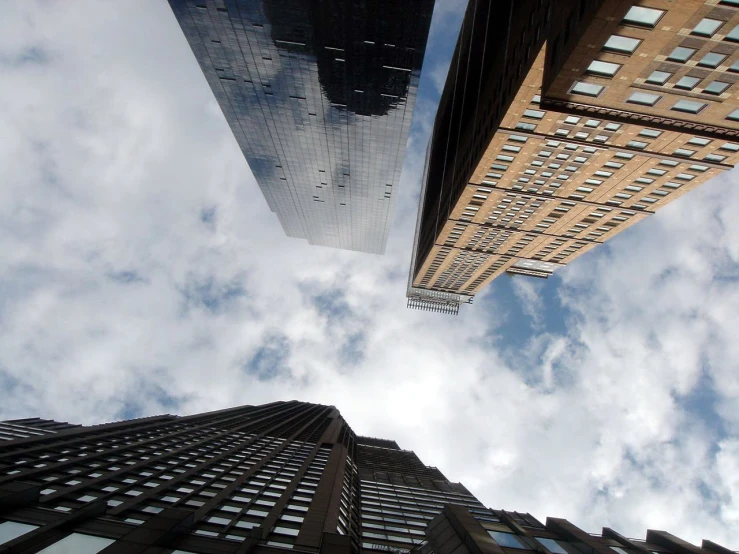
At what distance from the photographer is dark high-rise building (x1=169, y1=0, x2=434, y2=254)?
238 ft

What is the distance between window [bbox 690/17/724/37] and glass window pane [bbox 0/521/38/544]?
43.2m

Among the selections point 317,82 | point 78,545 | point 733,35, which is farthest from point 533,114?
point 317,82

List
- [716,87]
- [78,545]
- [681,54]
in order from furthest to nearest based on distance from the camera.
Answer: [716,87] < [681,54] < [78,545]

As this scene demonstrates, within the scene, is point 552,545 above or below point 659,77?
below

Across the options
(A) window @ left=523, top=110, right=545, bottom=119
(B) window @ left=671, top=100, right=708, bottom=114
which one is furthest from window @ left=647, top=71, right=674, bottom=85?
(A) window @ left=523, top=110, right=545, bottom=119

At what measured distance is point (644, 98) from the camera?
3569 cm

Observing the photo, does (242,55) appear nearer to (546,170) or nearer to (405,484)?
(546,170)

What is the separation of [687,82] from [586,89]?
679cm

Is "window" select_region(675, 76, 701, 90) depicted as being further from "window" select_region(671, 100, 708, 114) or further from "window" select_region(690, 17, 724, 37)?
"window" select_region(690, 17, 724, 37)

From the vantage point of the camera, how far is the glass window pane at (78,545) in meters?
16.1

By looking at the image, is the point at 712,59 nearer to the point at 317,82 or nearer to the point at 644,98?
the point at 644,98

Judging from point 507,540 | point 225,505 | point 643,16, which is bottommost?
point 225,505

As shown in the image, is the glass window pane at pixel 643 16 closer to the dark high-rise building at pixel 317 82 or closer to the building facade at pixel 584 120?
the building facade at pixel 584 120

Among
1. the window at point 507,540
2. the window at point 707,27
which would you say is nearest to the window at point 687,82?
the window at point 707,27
